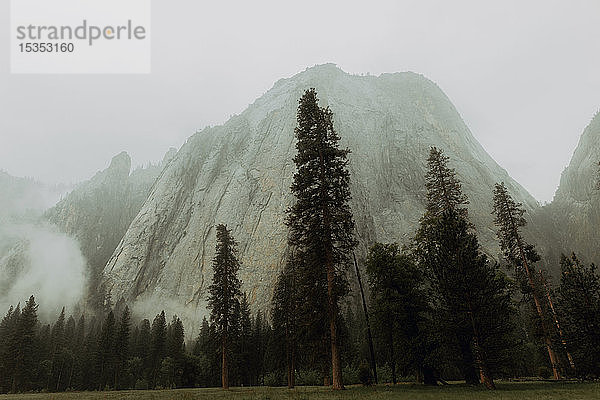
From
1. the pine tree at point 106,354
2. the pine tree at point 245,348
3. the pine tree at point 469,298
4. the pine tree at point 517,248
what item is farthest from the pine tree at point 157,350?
the pine tree at point 517,248

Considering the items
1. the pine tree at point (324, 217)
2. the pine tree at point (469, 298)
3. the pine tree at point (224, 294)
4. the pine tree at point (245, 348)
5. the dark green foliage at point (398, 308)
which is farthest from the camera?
the pine tree at point (245, 348)

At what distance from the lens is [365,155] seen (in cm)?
14300

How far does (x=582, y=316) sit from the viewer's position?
23.8 m

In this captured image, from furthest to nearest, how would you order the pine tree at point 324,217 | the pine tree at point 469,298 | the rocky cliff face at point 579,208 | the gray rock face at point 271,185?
the gray rock face at point 271,185, the rocky cliff face at point 579,208, the pine tree at point 324,217, the pine tree at point 469,298

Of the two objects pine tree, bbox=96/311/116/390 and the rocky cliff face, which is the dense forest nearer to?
pine tree, bbox=96/311/116/390

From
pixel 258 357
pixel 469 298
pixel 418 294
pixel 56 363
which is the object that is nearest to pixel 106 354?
pixel 56 363

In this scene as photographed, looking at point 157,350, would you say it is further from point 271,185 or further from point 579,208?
point 579,208

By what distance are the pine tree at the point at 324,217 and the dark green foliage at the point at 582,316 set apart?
53.0ft

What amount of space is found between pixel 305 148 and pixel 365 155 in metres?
121

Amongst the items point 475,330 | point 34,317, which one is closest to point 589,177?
point 475,330

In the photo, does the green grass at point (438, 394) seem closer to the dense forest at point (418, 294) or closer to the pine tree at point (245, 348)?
the dense forest at point (418, 294)

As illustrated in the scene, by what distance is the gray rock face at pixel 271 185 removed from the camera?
120 m

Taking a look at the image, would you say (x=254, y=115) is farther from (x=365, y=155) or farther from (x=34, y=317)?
(x=34, y=317)

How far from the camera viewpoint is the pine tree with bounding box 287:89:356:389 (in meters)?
23.3
